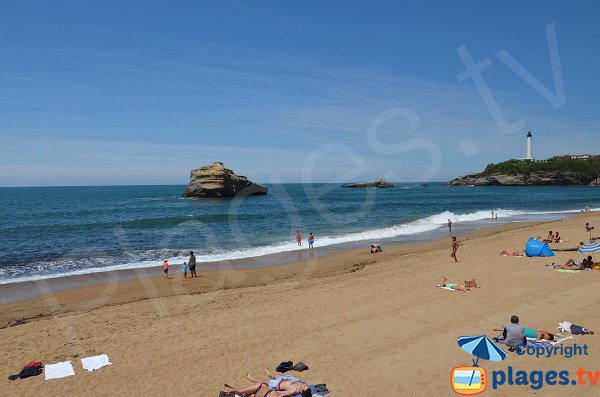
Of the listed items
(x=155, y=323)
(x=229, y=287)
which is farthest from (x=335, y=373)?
(x=229, y=287)

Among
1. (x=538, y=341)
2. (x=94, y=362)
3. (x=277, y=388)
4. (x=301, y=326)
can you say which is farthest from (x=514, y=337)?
(x=94, y=362)

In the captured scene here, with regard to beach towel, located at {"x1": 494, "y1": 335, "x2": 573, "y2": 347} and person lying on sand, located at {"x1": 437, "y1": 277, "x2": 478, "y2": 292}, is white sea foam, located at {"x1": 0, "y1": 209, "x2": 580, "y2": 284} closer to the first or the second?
person lying on sand, located at {"x1": 437, "y1": 277, "x2": 478, "y2": 292}

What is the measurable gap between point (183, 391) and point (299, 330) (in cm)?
373

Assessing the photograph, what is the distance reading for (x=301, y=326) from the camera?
Result: 11.2 metres

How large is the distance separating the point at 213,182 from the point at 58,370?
233 ft

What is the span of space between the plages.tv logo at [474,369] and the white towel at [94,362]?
7.58m

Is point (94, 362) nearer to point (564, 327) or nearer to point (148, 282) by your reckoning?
point (148, 282)

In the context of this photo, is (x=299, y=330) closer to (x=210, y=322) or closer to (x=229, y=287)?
(x=210, y=322)

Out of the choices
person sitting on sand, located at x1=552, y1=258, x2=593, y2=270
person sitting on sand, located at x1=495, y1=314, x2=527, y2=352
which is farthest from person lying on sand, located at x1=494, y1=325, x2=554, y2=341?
person sitting on sand, located at x1=552, y1=258, x2=593, y2=270

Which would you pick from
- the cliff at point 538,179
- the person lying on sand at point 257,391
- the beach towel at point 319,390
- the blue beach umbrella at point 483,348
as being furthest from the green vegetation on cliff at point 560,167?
the person lying on sand at point 257,391

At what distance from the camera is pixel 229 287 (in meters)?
17.4

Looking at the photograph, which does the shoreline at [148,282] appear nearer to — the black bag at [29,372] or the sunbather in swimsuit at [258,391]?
the black bag at [29,372]

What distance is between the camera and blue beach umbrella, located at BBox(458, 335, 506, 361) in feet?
28.1

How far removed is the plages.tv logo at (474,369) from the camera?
7.64 metres
